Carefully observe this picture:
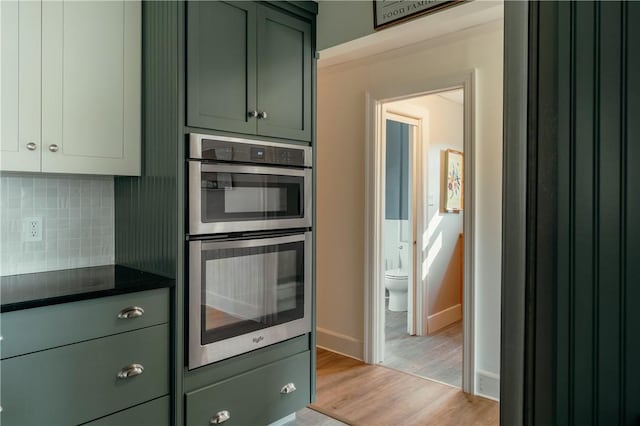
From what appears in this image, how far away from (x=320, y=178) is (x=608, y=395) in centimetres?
317

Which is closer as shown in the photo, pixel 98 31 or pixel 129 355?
pixel 129 355

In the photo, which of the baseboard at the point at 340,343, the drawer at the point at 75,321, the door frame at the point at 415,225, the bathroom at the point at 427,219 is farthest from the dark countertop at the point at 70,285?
the door frame at the point at 415,225

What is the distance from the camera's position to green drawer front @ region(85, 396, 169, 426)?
1.72 meters

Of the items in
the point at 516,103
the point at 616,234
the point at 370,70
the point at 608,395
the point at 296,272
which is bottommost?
the point at 296,272

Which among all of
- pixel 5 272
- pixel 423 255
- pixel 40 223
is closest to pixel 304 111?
pixel 40 223

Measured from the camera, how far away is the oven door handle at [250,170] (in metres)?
1.95

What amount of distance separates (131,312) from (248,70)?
1.21m

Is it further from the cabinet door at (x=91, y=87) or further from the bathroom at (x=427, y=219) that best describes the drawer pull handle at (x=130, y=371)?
the bathroom at (x=427, y=219)

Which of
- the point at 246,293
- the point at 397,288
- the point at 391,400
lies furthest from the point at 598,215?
the point at 397,288

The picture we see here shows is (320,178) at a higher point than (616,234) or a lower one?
higher

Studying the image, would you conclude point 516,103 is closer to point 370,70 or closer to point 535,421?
point 535,421

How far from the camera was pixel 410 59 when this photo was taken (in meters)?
3.03

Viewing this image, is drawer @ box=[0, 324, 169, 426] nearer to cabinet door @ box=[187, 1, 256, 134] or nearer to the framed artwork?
cabinet door @ box=[187, 1, 256, 134]

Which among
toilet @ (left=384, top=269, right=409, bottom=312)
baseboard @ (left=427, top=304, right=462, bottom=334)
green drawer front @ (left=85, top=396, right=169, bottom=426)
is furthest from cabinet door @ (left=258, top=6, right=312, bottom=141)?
toilet @ (left=384, top=269, right=409, bottom=312)
